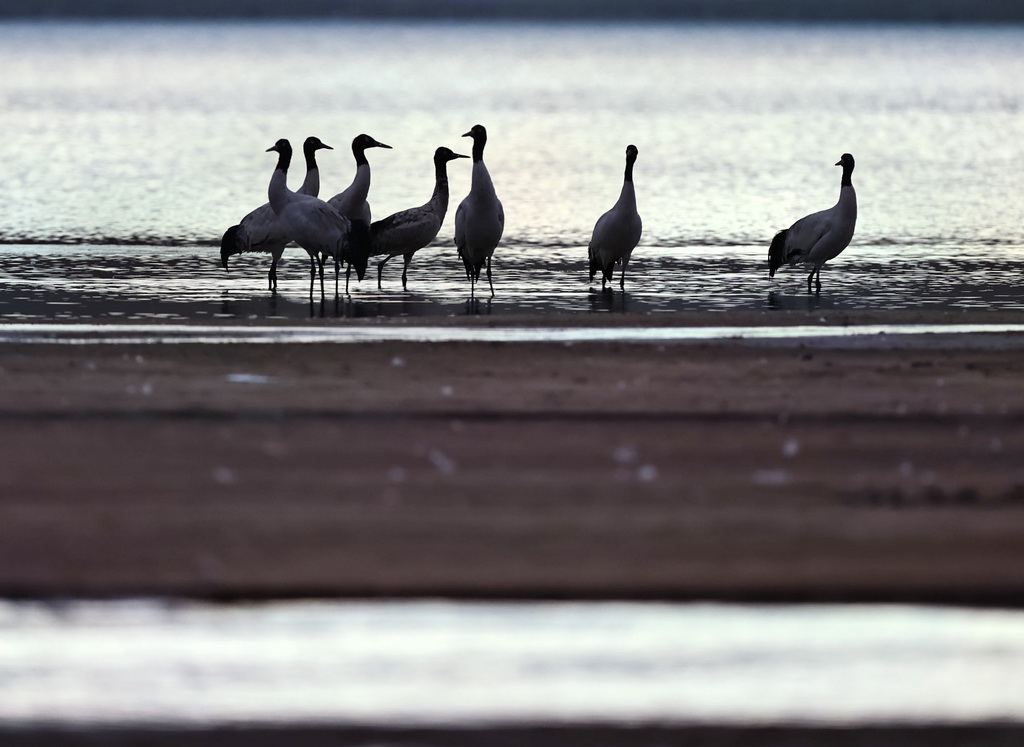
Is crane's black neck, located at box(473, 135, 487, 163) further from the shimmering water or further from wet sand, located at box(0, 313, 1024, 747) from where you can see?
wet sand, located at box(0, 313, 1024, 747)

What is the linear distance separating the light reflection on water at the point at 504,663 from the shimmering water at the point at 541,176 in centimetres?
987

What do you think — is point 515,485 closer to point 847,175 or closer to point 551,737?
point 551,737

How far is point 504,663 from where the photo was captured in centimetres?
615

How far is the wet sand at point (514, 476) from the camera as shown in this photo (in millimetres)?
7094

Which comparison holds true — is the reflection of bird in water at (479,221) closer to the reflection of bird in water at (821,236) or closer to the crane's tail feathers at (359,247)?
the crane's tail feathers at (359,247)

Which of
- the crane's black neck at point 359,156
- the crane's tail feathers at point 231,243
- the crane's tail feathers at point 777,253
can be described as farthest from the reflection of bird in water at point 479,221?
the crane's tail feathers at point 777,253

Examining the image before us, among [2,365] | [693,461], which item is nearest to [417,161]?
[2,365]

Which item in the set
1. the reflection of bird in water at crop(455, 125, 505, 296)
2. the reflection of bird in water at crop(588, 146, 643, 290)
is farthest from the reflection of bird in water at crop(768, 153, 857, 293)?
the reflection of bird in water at crop(455, 125, 505, 296)

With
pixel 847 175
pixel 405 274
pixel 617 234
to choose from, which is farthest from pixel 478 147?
pixel 847 175

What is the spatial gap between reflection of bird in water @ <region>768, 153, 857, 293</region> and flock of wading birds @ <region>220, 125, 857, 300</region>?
11mm

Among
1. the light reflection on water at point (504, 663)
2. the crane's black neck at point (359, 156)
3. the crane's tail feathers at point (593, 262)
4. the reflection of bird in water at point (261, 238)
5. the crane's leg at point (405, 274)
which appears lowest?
the light reflection on water at point (504, 663)

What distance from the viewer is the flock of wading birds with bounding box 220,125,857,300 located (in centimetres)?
1806

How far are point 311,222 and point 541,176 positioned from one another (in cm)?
2076

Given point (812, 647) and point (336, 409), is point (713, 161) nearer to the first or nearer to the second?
point (336, 409)
